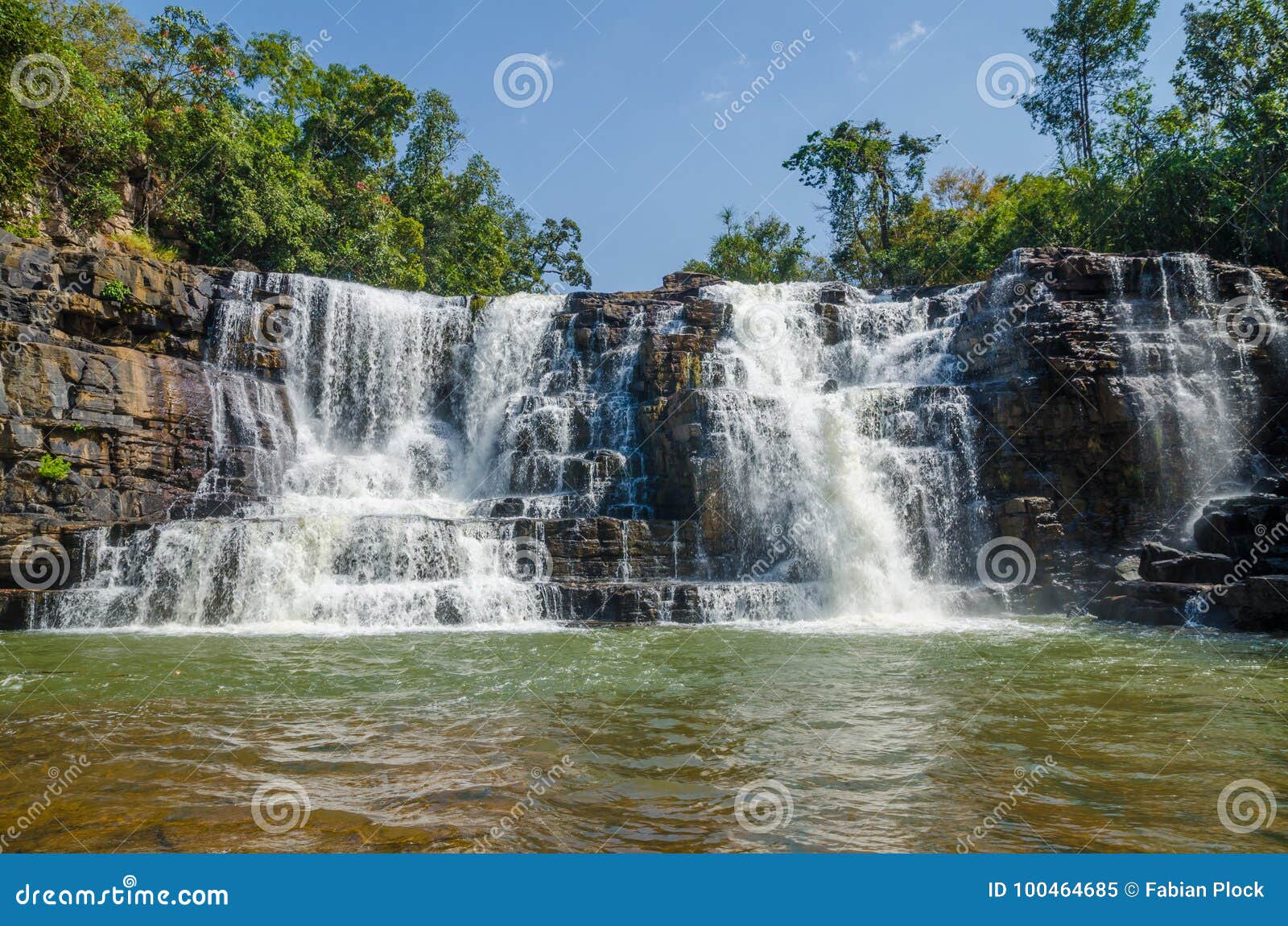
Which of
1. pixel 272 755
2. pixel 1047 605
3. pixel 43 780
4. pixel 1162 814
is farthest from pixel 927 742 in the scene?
pixel 1047 605

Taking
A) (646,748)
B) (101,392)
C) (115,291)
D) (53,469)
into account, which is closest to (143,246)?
(115,291)

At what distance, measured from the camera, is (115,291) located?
17734 mm

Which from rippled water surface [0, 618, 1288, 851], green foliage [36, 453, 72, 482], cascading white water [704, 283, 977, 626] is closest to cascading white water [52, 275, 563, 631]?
green foliage [36, 453, 72, 482]

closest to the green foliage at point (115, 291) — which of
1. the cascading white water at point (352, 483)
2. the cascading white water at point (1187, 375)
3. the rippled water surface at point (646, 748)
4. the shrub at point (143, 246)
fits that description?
the cascading white water at point (352, 483)

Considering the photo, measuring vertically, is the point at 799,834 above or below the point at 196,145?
below

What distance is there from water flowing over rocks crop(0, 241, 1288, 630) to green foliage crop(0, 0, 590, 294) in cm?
411

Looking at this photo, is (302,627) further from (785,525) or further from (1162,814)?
(1162,814)

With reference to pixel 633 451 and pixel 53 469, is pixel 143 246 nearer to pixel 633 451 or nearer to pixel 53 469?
pixel 53 469

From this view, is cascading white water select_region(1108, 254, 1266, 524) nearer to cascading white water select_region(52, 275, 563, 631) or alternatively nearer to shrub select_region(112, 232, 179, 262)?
cascading white water select_region(52, 275, 563, 631)

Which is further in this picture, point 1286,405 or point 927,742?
point 1286,405

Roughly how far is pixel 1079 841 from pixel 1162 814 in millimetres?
684

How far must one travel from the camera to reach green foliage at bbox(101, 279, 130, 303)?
17656 mm

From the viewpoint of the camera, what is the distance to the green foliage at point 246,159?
765 inches

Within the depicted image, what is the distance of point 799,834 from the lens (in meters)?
3.36
